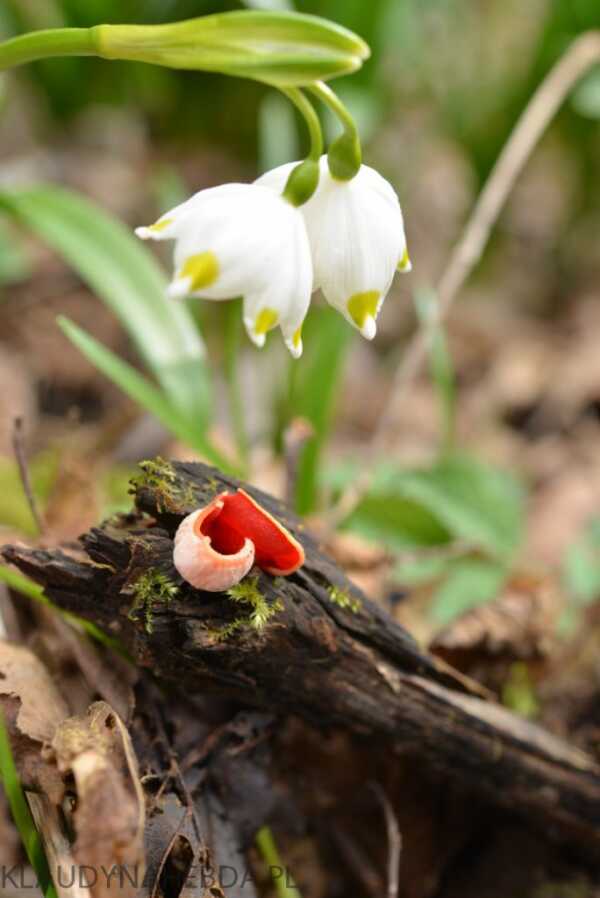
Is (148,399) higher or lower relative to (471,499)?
higher

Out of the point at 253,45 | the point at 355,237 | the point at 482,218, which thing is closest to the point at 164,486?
the point at 355,237

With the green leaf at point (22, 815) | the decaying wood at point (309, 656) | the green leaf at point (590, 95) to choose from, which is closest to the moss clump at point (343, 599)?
the decaying wood at point (309, 656)

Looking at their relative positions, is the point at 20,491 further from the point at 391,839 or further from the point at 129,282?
the point at 391,839

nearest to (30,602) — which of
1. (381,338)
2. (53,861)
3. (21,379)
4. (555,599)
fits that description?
(53,861)

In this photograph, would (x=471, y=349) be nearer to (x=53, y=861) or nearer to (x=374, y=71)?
Answer: (x=374, y=71)

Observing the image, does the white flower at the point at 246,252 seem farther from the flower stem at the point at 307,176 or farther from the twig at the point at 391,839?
the twig at the point at 391,839

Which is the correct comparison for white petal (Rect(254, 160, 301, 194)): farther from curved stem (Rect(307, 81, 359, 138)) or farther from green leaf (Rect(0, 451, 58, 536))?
green leaf (Rect(0, 451, 58, 536))
